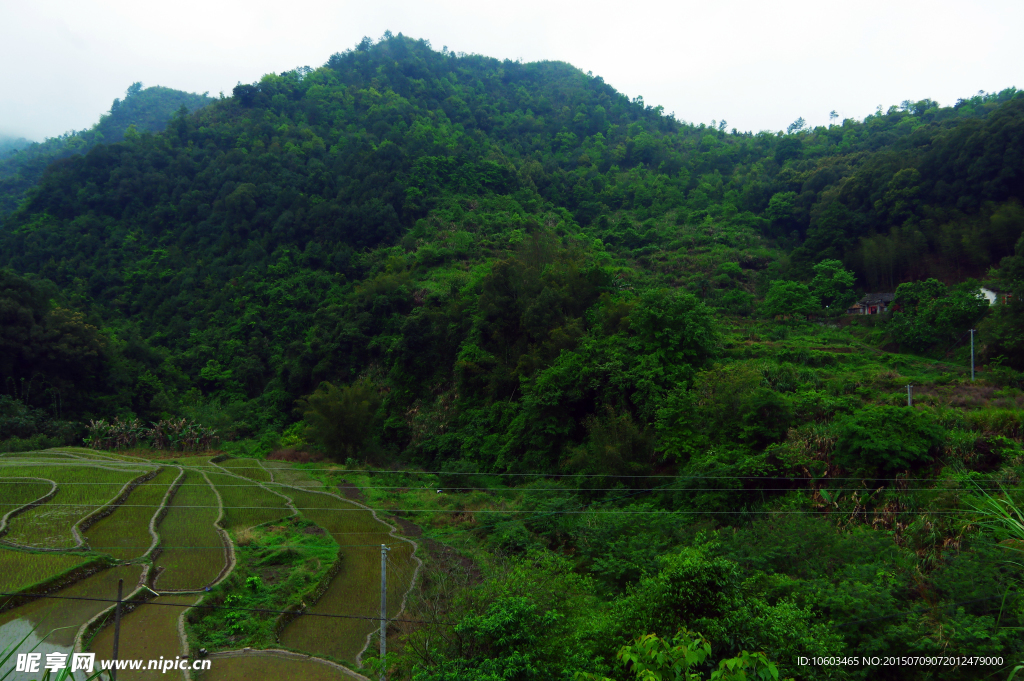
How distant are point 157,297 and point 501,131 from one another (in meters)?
45.1

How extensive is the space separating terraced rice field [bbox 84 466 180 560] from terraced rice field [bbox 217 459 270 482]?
16.2 feet

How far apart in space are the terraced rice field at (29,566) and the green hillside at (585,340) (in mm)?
8815

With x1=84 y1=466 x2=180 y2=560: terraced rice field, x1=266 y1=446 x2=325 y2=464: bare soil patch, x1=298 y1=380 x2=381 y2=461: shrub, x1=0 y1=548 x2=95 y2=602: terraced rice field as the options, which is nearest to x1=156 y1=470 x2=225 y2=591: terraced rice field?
x1=84 y1=466 x2=180 y2=560: terraced rice field

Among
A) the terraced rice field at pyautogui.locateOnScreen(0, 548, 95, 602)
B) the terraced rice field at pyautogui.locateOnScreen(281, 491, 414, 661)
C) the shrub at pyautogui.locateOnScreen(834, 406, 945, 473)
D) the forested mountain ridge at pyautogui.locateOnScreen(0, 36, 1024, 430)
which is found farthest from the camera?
the forested mountain ridge at pyautogui.locateOnScreen(0, 36, 1024, 430)

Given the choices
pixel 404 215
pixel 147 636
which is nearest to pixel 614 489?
pixel 147 636

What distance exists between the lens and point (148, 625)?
38.1 feet

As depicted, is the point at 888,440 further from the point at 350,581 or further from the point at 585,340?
the point at 350,581

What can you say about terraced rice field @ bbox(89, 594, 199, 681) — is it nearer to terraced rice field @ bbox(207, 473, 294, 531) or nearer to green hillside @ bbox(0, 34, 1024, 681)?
terraced rice field @ bbox(207, 473, 294, 531)

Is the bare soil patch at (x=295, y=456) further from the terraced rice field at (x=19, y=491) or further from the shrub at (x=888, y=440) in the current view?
the shrub at (x=888, y=440)

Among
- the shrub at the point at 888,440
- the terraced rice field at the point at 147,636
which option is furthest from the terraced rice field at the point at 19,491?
the shrub at the point at 888,440

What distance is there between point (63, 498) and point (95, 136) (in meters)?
83.2

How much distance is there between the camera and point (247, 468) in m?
25.8

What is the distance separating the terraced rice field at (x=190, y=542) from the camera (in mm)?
13453

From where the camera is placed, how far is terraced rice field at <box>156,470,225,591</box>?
44.1 ft
